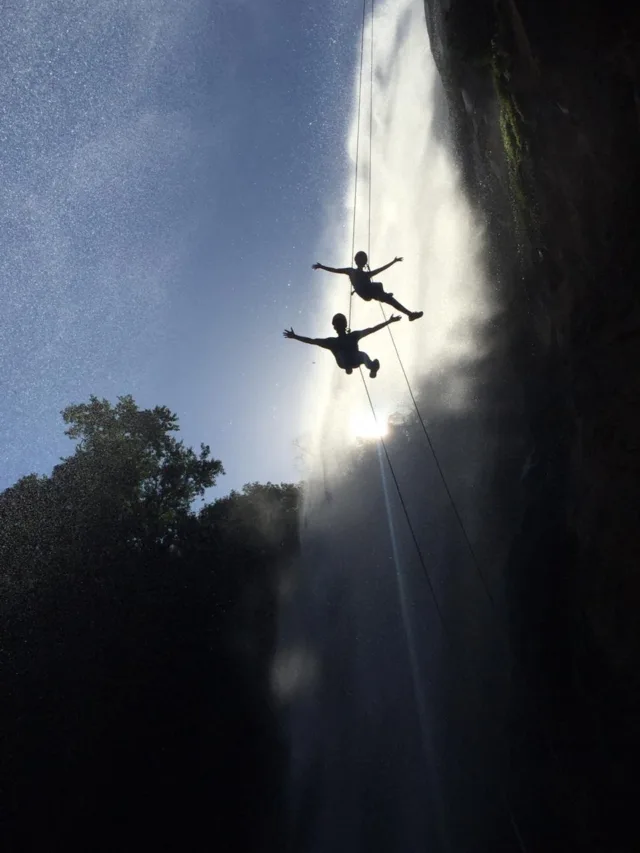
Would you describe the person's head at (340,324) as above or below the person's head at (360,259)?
below

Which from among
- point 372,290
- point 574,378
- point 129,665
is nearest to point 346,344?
point 372,290

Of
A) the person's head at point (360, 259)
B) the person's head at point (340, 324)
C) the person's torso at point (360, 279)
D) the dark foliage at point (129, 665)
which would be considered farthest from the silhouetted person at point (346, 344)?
the dark foliage at point (129, 665)

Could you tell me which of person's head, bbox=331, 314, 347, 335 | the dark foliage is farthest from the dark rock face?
the dark foliage

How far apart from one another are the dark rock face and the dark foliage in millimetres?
13112

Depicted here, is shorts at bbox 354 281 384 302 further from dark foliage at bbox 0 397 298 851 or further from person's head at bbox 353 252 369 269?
dark foliage at bbox 0 397 298 851

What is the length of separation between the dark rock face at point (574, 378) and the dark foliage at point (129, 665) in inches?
516

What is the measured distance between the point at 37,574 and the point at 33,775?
23.6ft

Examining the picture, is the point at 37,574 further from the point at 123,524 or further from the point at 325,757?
the point at 325,757

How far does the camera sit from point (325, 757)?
21.6 meters

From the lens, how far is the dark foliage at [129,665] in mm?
20266

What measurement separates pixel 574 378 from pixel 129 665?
19.4 meters

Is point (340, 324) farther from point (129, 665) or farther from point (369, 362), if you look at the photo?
point (129, 665)

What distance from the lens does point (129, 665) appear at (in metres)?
21.9

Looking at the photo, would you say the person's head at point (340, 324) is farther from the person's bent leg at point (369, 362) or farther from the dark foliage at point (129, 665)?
the dark foliage at point (129, 665)
